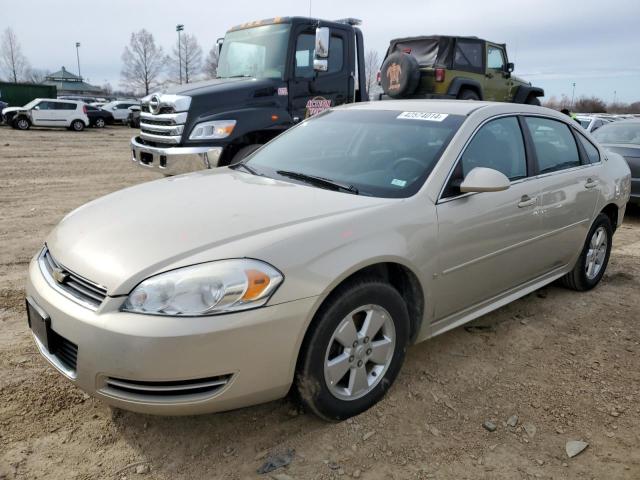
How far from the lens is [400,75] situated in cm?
1060

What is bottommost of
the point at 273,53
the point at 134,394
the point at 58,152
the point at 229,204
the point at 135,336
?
the point at 58,152

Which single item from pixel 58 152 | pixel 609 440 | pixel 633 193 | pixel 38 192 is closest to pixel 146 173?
pixel 38 192

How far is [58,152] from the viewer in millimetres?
15414

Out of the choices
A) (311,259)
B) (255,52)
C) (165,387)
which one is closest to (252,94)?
(255,52)

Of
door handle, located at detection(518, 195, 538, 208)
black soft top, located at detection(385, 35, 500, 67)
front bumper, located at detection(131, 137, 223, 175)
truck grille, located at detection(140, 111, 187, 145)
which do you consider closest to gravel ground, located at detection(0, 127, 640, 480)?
door handle, located at detection(518, 195, 538, 208)

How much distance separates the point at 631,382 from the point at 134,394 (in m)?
2.77

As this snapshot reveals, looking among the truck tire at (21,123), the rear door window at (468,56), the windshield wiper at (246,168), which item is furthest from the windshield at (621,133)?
the truck tire at (21,123)

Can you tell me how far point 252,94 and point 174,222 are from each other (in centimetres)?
439

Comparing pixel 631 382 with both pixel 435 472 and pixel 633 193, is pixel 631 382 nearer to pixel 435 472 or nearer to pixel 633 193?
pixel 435 472

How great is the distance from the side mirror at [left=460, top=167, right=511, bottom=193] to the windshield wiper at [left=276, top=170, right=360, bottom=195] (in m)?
0.61

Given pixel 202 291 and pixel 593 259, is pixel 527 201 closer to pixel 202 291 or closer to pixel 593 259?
pixel 593 259

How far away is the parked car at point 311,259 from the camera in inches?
86.4

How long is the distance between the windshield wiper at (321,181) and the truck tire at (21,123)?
80.3 ft

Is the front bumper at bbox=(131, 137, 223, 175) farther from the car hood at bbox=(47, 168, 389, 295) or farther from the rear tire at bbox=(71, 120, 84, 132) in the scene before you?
the rear tire at bbox=(71, 120, 84, 132)
